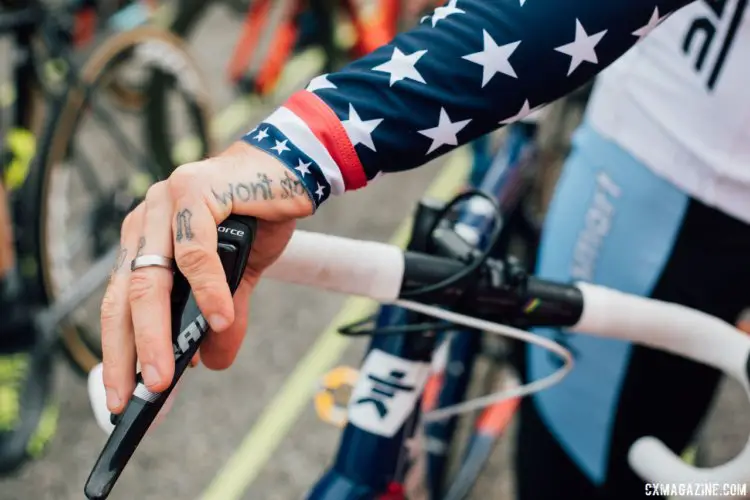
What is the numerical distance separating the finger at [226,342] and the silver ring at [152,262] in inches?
3.3

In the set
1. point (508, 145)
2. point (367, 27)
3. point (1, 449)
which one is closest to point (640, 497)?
point (508, 145)

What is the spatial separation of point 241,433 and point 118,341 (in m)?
1.64

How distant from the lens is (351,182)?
2.25ft

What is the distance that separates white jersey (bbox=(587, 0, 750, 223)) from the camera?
0.98 m

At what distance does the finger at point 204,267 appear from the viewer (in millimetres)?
575

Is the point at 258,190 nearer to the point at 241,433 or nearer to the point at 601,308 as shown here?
the point at 601,308

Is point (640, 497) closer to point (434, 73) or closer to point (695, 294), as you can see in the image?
point (695, 294)

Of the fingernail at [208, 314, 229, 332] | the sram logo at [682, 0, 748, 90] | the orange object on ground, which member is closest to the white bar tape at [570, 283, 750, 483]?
the sram logo at [682, 0, 748, 90]

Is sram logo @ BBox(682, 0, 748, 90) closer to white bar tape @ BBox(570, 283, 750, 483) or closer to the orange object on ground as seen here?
white bar tape @ BBox(570, 283, 750, 483)

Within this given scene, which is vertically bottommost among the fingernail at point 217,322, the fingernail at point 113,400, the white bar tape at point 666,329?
the white bar tape at point 666,329

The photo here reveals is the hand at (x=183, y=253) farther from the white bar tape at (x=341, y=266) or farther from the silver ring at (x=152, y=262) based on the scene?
the white bar tape at (x=341, y=266)

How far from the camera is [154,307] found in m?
0.57

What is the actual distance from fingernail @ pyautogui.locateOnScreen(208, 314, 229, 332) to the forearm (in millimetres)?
143

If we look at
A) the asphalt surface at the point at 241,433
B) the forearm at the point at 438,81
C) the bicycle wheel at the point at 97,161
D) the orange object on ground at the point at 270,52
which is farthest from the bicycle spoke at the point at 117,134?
the forearm at the point at 438,81
